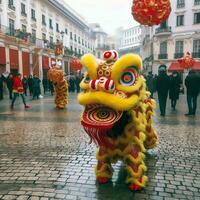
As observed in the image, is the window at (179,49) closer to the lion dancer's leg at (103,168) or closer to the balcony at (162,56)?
the balcony at (162,56)

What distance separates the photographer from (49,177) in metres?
4.25

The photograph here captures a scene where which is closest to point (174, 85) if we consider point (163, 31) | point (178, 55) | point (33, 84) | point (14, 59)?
point (33, 84)

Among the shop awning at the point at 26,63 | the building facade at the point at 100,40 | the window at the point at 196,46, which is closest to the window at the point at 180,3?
the window at the point at 196,46

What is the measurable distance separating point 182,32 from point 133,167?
35.5m

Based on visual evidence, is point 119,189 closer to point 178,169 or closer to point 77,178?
point 77,178

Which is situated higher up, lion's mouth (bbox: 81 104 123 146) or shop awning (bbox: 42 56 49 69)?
shop awning (bbox: 42 56 49 69)

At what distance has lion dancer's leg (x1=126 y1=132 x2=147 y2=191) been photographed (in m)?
3.74

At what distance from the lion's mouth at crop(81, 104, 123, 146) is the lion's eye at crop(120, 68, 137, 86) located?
0.41 metres

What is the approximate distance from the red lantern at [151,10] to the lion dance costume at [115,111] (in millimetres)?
4831

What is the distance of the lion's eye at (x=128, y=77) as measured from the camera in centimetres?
362

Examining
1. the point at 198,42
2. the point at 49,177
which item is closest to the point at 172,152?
the point at 49,177

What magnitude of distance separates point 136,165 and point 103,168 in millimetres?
502

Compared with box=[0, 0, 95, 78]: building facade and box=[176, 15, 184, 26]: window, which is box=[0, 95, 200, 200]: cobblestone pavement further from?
box=[176, 15, 184, 26]: window

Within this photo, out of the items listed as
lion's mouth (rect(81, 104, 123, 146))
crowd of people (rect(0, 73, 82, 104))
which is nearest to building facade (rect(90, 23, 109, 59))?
crowd of people (rect(0, 73, 82, 104))
